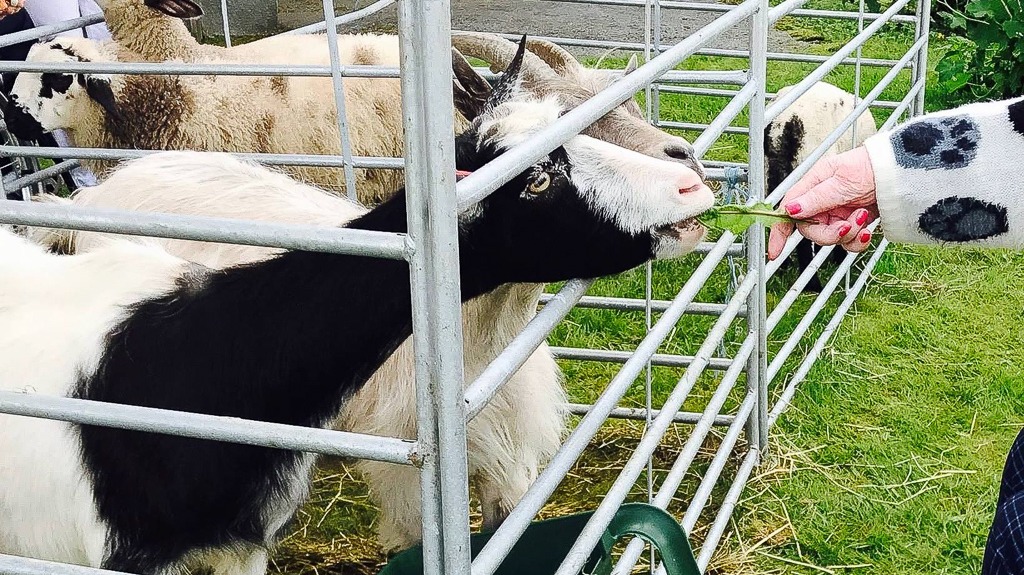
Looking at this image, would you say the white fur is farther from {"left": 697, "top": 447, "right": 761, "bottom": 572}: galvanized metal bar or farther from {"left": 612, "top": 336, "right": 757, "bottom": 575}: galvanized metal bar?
{"left": 697, "top": 447, "right": 761, "bottom": 572}: galvanized metal bar

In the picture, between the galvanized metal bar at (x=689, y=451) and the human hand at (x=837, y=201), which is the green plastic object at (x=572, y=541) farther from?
the human hand at (x=837, y=201)

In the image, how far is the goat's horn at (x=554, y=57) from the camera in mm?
3195

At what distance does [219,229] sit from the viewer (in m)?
1.58

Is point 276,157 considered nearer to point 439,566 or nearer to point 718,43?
point 439,566

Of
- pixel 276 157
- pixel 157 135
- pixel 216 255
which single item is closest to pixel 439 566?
pixel 216 255

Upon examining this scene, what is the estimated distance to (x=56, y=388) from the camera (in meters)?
2.29

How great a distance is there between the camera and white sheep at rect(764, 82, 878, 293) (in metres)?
5.37

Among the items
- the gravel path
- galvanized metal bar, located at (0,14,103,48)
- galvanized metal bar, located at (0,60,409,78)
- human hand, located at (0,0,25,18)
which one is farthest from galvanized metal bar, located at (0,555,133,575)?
the gravel path

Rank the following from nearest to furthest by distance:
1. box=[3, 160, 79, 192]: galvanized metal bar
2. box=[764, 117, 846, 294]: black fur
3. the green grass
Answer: the green grass, box=[3, 160, 79, 192]: galvanized metal bar, box=[764, 117, 846, 294]: black fur

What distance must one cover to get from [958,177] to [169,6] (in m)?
4.92

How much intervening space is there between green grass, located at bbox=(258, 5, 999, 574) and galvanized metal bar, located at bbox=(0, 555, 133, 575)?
132 centimetres

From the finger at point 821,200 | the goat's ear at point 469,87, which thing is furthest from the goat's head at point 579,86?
the finger at point 821,200

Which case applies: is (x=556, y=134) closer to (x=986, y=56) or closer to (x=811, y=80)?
(x=811, y=80)

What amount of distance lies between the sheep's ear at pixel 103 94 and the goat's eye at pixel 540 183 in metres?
4.00
